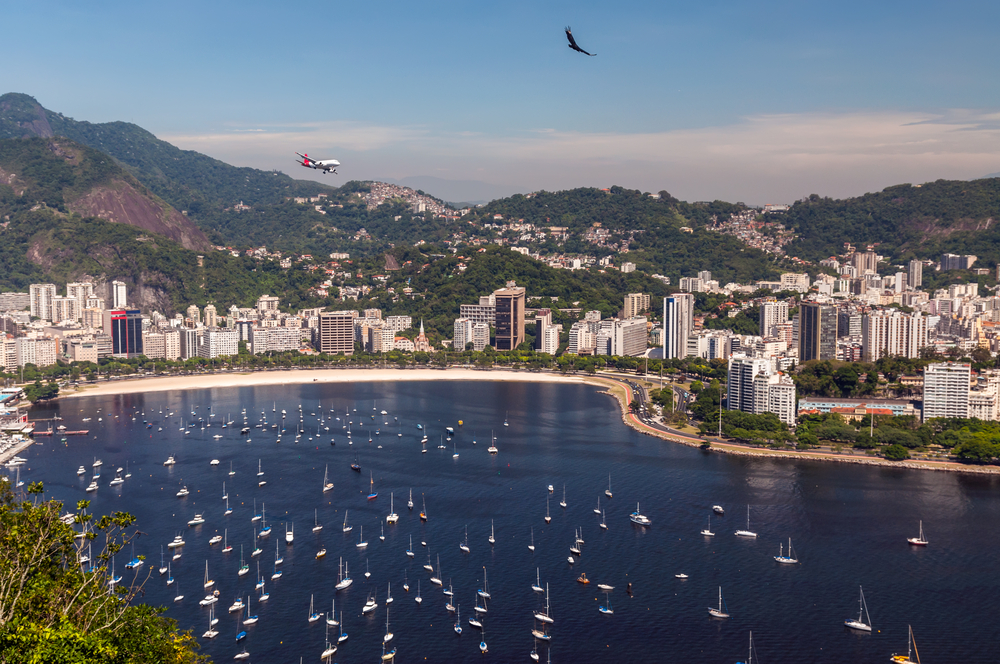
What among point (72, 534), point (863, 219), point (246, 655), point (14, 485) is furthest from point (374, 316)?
point (863, 219)

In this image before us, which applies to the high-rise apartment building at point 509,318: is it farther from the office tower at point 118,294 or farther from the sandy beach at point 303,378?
the office tower at point 118,294

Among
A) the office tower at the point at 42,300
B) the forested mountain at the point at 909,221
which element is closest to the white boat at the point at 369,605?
the office tower at the point at 42,300

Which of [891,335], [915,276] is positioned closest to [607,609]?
[891,335]

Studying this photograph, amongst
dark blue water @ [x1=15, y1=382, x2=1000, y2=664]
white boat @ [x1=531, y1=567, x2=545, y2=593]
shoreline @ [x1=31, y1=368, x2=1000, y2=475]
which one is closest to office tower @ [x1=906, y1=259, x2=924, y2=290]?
shoreline @ [x1=31, y1=368, x2=1000, y2=475]

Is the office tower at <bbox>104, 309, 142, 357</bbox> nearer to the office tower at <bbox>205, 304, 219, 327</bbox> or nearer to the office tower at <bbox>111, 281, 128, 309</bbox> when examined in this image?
the office tower at <bbox>205, 304, 219, 327</bbox>

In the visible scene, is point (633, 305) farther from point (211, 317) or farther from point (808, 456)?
point (808, 456)

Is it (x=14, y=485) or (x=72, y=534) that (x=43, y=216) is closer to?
(x=14, y=485)
